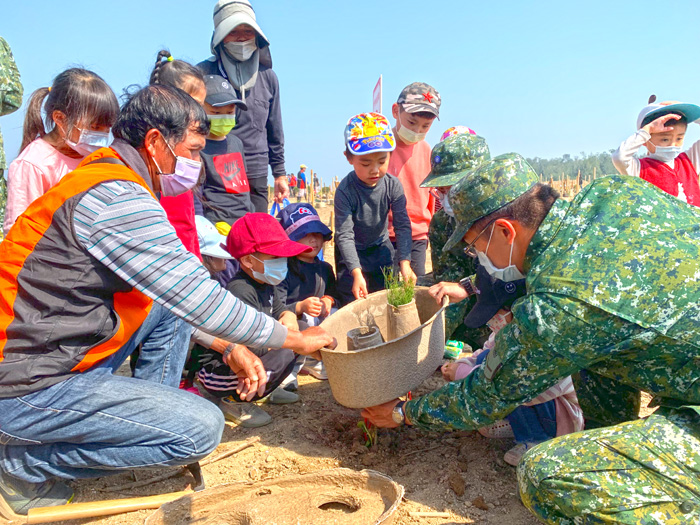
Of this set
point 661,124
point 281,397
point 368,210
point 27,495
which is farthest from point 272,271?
point 661,124

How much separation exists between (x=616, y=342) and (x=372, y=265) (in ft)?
9.38

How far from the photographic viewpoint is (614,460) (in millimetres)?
1806

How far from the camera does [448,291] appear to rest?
3.08 metres

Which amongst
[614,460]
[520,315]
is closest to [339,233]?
[520,315]

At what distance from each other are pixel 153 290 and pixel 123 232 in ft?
0.82

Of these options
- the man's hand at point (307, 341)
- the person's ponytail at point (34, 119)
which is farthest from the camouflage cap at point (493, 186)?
the person's ponytail at point (34, 119)

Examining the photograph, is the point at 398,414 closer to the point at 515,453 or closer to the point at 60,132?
the point at 515,453

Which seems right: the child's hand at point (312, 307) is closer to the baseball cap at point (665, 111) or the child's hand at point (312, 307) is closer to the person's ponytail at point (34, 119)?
the person's ponytail at point (34, 119)

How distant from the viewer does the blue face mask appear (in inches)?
131

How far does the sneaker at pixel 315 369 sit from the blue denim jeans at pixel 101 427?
1.45 m

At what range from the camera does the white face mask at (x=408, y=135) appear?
4.96m

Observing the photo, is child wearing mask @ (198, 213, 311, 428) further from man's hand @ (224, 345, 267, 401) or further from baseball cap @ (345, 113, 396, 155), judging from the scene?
baseball cap @ (345, 113, 396, 155)

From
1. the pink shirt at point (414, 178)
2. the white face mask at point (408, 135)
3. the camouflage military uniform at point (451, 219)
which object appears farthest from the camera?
the pink shirt at point (414, 178)

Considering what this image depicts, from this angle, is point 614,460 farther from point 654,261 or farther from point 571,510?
point 654,261
